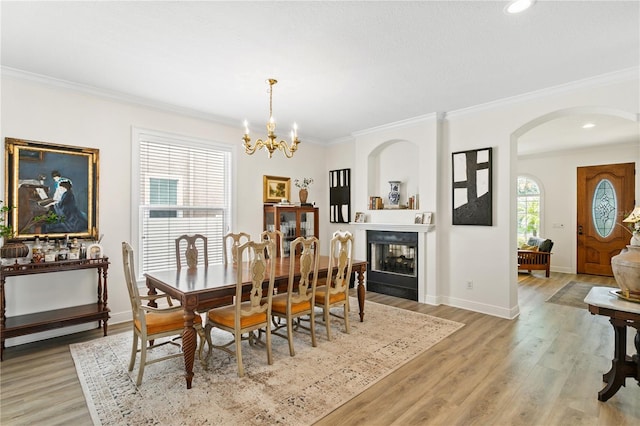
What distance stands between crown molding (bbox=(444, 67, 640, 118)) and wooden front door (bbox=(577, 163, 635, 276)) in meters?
4.67

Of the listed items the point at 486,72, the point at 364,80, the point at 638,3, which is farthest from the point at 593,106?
the point at 364,80

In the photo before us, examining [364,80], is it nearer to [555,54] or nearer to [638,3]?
[555,54]

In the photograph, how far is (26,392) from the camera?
8.10 ft

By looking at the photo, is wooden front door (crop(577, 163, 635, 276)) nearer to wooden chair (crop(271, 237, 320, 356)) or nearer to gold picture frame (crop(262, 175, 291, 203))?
gold picture frame (crop(262, 175, 291, 203))

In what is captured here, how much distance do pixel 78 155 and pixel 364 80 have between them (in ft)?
10.9

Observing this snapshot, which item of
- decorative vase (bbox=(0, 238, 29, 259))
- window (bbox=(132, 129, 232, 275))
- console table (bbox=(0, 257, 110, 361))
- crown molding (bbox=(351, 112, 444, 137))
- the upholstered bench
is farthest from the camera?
the upholstered bench

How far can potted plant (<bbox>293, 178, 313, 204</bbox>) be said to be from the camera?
5836 millimetres

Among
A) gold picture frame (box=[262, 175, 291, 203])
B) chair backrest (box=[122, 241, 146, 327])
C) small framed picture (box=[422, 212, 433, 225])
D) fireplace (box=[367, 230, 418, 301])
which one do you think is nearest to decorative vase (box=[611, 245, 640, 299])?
small framed picture (box=[422, 212, 433, 225])

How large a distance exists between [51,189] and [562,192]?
9443mm

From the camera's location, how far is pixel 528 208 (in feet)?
26.9

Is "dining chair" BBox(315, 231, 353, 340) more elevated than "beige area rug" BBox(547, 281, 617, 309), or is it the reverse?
"dining chair" BBox(315, 231, 353, 340)

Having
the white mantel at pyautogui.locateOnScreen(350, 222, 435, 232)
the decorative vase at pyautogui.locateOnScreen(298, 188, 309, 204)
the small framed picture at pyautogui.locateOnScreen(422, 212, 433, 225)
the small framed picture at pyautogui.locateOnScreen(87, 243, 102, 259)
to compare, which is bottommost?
the small framed picture at pyautogui.locateOnScreen(87, 243, 102, 259)

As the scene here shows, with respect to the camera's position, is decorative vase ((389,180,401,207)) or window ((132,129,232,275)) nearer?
window ((132,129,232,275))

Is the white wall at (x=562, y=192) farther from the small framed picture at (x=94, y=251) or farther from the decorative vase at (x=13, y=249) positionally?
the decorative vase at (x=13, y=249)
